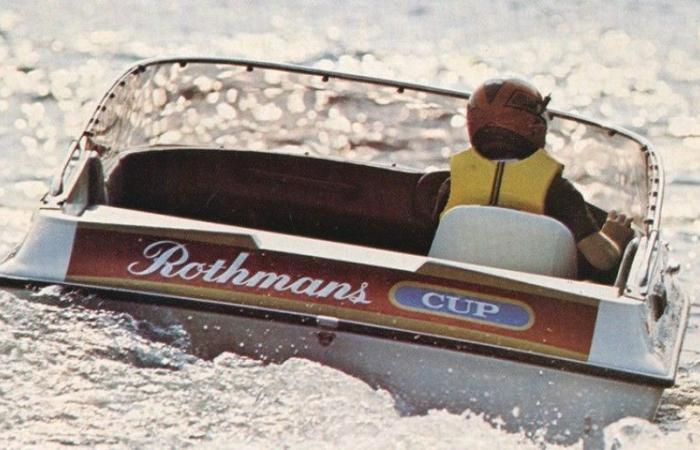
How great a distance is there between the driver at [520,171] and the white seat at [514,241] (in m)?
0.36

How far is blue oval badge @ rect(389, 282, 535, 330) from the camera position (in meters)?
5.71

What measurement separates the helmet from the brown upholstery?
102 centimetres

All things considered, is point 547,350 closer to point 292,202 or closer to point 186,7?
point 292,202

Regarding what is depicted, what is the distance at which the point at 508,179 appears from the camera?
262 inches

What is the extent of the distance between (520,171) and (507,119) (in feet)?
0.64

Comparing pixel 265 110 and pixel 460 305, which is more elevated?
pixel 265 110

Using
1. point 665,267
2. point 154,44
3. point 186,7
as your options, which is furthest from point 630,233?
point 186,7

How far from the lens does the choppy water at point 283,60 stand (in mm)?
5621

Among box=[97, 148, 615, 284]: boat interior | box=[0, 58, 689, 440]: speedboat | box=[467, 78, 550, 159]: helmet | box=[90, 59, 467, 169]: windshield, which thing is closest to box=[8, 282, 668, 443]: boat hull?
box=[0, 58, 689, 440]: speedboat

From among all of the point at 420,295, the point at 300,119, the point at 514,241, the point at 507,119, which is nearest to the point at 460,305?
the point at 420,295

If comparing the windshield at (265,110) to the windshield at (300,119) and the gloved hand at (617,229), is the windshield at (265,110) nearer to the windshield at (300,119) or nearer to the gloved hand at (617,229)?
the windshield at (300,119)

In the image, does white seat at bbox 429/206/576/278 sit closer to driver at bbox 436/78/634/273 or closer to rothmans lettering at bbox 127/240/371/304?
driver at bbox 436/78/634/273

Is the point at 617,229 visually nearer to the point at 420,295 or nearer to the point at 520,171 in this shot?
the point at 520,171

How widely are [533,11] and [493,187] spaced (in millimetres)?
11452
